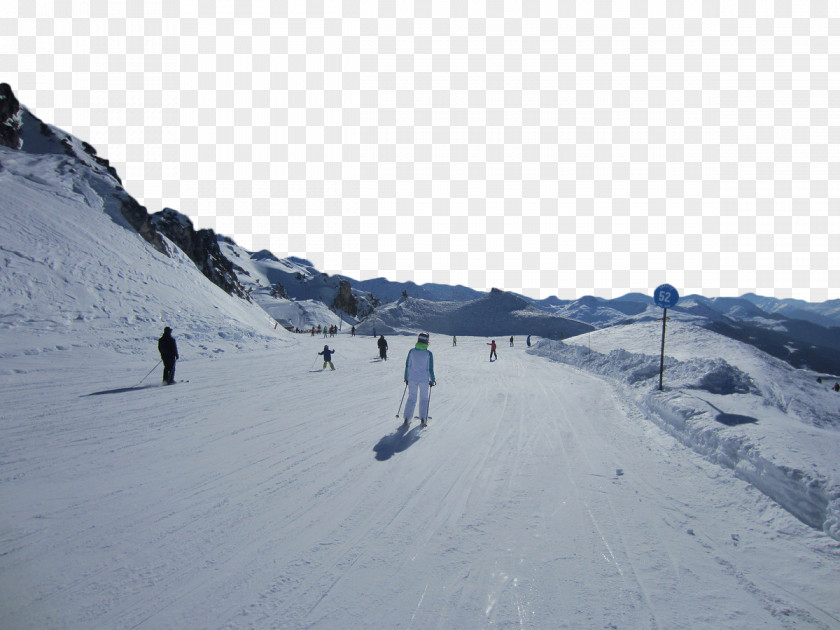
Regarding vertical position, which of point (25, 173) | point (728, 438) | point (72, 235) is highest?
point (25, 173)

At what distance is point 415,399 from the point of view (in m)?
8.41

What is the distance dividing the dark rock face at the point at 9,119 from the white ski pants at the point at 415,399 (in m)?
43.5

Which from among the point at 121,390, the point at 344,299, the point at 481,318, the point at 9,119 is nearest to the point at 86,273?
the point at 121,390

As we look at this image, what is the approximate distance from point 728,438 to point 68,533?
8593 millimetres

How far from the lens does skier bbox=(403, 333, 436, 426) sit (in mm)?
8453

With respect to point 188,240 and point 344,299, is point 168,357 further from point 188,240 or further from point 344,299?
point 344,299

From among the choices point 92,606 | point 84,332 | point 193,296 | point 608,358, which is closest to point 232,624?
point 92,606

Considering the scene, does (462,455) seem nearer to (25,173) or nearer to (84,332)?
(84,332)

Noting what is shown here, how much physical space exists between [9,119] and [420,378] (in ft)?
163

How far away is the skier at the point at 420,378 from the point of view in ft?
27.7

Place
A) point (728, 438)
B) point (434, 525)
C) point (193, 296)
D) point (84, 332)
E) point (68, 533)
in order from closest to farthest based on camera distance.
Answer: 1. point (68, 533)
2. point (434, 525)
3. point (728, 438)
4. point (84, 332)
5. point (193, 296)

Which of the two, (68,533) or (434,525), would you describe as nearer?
(68,533)

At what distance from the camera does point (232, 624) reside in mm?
2730

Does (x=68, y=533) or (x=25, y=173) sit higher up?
(x=25, y=173)
